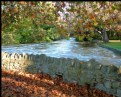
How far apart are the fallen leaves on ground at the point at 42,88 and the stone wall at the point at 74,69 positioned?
201 millimetres

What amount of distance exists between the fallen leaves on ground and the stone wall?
0.66 ft

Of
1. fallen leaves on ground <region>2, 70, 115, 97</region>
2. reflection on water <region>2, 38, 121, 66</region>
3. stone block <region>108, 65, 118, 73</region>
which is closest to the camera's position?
fallen leaves on ground <region>2, 70, 115, 97</region>

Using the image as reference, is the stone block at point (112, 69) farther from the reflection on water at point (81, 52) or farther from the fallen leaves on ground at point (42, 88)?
the reflection on water at point (81, 52)

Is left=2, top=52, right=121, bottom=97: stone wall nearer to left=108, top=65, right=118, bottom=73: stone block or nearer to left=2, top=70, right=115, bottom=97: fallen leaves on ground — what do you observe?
left=108, top=65, right=118, bottom=73: stone block

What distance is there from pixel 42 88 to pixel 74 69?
164 cm

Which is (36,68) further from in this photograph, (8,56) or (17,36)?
(17,36)

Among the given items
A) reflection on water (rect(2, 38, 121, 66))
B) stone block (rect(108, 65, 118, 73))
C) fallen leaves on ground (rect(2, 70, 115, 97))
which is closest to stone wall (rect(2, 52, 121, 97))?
stone block (rect(108, 65, 118, 73))

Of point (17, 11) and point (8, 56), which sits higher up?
point (17, 11)

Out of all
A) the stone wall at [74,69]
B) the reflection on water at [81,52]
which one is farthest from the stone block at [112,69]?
the reflection on water at [81,52]

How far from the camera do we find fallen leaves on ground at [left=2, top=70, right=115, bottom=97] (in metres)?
7.72

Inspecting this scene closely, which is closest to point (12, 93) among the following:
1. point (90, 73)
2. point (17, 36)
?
point (90, 73)

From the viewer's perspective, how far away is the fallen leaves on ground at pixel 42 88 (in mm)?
7716

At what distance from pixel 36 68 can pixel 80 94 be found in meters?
2.87

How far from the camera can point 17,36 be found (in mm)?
53438
